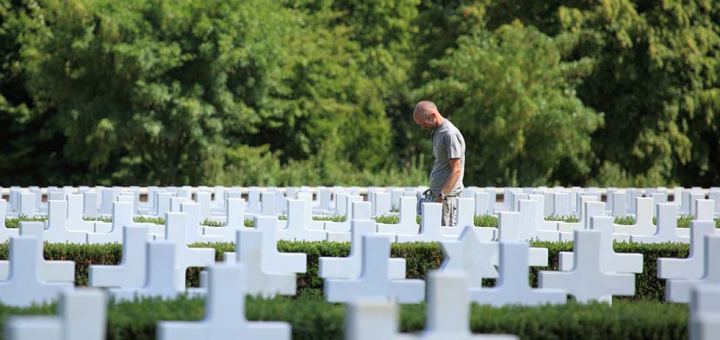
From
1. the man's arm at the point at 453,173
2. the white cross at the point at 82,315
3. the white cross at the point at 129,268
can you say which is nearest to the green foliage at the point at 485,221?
the man's arm at the point at 453,173

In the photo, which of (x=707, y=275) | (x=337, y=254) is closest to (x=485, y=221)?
(x=337, y=254)

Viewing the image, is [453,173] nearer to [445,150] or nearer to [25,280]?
[445,150]

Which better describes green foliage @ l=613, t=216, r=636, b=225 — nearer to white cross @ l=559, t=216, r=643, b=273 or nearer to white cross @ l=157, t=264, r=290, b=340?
white cross @ l=559, t=216, r=643, b=273

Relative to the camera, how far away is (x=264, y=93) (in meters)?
32.8

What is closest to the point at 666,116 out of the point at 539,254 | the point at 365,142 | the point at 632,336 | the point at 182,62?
the point at 365,142

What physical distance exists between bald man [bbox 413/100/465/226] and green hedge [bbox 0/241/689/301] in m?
1.02

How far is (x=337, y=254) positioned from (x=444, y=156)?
1491mm

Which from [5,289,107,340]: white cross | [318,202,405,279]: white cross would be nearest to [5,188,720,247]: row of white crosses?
[318,202,405,279]: white cross

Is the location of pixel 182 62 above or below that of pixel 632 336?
above

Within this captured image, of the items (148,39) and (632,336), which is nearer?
(632,336)

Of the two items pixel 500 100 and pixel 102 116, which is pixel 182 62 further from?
pixel 500 100

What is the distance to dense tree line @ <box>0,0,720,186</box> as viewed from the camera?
31562mm

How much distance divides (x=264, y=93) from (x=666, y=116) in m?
9.50

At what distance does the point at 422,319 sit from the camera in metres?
7.34
